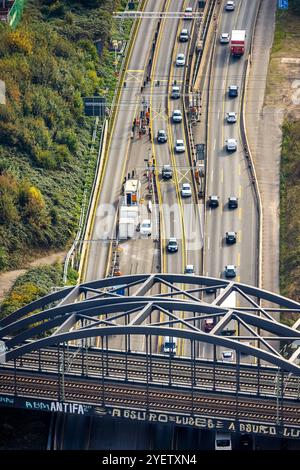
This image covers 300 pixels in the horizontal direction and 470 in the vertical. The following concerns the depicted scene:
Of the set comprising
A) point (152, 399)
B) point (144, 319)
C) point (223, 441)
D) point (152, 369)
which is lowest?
point (223, 441)

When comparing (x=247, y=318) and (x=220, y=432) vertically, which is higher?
(x=247, y=318)

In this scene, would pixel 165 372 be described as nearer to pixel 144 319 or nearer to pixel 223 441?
pixel 144 319

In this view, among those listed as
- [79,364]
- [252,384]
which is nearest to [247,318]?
[252,384]

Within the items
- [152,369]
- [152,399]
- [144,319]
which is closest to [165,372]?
[152,369]

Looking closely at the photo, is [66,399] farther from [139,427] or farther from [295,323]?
[295,323]

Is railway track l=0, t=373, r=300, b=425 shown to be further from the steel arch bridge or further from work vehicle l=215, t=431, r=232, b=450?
the steel arch bridge
